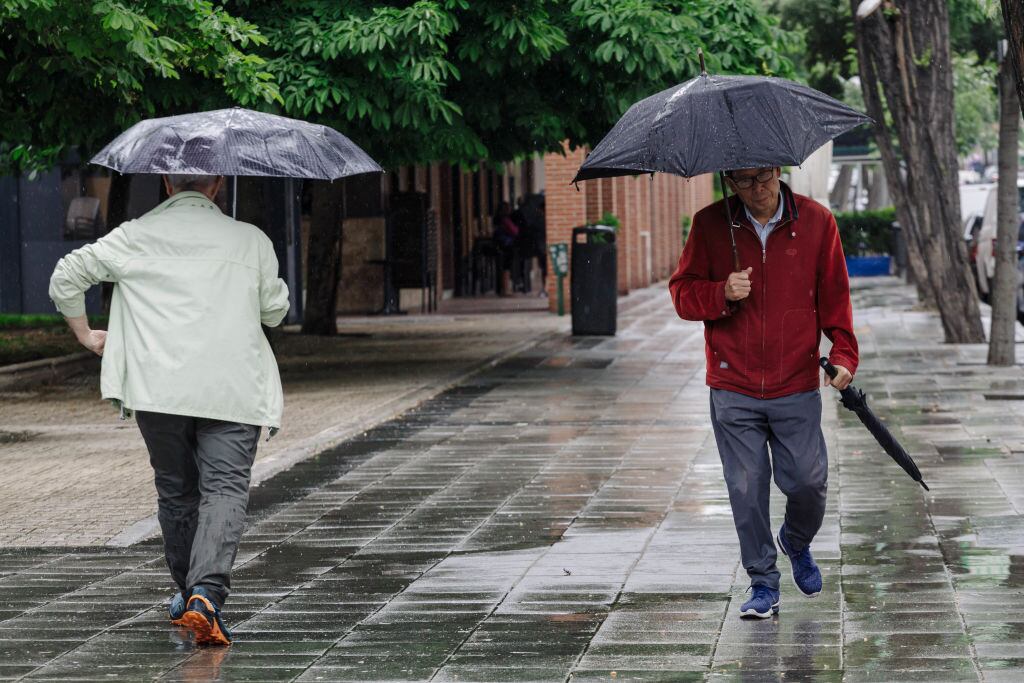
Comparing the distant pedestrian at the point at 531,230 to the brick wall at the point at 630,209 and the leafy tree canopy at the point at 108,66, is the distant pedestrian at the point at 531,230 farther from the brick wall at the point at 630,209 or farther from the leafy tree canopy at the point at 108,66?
the leafy tree canopy at the point at 108,66

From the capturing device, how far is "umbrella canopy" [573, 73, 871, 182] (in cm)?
589

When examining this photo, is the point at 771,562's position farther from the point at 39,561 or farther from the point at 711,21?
the point at 711,21

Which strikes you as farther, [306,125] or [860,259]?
[860,259]

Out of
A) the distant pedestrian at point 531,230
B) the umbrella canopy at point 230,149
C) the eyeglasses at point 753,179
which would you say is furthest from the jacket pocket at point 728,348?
the distant pedestrian at point 531,230

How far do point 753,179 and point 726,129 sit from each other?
0.22m

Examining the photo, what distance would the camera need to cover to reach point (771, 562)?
6.16 meters

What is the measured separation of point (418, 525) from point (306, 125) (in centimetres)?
244

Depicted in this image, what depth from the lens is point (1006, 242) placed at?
16.4m

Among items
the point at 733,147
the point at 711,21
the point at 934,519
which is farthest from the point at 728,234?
the point at 711,21

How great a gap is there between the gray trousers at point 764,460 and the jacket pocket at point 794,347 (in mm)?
79

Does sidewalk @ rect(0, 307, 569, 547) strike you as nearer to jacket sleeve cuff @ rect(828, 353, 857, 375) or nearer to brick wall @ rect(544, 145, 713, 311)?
brick wall @ rect(544, 145, 713, 311)

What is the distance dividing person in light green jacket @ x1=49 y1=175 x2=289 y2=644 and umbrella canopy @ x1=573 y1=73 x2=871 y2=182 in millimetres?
1327

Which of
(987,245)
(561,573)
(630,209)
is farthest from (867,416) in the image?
(630,209)

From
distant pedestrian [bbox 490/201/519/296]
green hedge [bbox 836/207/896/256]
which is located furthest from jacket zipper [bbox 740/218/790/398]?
green hedge [bbox 836/207/896/256]
